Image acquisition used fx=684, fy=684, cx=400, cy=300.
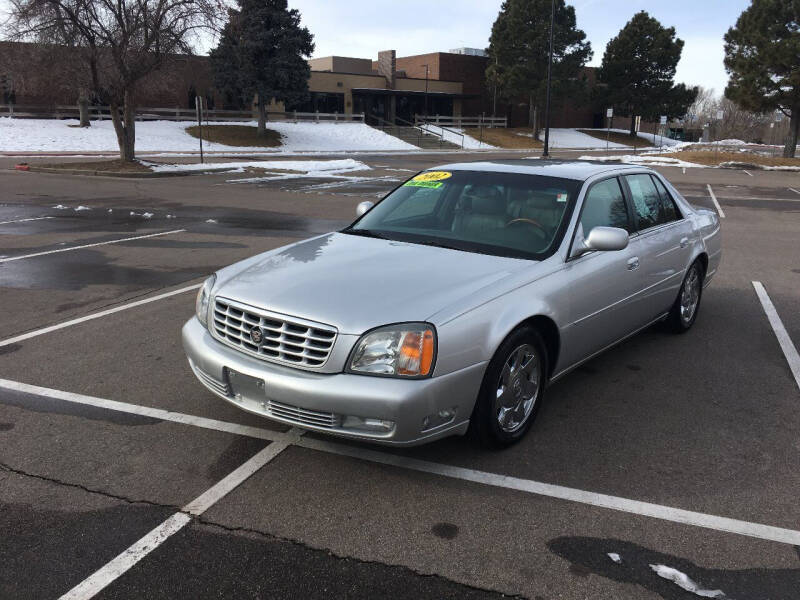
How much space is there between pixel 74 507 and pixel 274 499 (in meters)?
0.92

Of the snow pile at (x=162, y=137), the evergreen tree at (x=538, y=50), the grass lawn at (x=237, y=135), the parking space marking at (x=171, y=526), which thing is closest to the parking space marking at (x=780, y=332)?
the parking space marking at (x=171, y=526)

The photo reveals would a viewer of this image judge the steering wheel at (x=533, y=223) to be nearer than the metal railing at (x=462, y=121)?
Yes

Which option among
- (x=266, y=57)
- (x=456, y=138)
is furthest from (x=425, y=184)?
(x=456, y=138)

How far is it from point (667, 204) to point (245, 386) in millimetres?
3950

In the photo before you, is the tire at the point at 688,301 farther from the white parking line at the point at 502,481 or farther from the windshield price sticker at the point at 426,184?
the white parking line at the point at 502,481

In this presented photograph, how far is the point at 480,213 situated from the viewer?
4.60 m

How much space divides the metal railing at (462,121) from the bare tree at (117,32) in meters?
38.9

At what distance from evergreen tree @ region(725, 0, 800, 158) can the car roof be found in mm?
34767

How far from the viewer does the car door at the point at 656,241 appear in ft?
16.6

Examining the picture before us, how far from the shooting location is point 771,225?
1332cm

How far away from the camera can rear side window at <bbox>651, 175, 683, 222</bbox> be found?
5.65 metres

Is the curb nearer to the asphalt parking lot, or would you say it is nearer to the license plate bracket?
the asphalt parking lot

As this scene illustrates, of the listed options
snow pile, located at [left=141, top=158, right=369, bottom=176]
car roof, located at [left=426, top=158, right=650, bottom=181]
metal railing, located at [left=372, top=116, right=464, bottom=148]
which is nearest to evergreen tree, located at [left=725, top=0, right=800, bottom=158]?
metal railing, located at [left=372, top=116, right=464, bottom=148]

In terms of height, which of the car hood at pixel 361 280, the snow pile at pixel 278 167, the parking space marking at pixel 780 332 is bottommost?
the parking space marking at pixel 780 332
